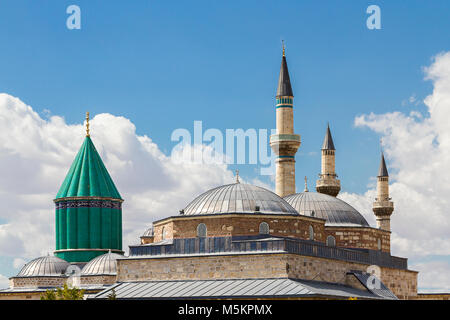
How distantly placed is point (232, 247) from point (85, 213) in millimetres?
20051

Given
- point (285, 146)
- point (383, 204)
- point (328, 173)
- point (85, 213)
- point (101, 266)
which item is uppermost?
point (285, 146)

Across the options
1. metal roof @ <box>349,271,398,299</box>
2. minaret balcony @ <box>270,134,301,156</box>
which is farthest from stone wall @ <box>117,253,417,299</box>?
minaret balcony @ <box>270,134,301,156</box>

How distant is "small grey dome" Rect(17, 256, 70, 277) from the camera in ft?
177

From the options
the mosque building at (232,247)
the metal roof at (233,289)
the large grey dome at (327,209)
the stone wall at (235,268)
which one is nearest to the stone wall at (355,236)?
the mosque building at (232,247)

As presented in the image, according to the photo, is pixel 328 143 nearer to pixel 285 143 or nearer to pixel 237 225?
pixel 285 143

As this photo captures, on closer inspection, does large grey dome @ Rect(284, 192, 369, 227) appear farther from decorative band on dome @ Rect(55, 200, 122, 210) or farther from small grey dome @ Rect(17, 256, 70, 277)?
small grey dome @ Rect(17, 256, 70, 277)

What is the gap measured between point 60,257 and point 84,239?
211 cm

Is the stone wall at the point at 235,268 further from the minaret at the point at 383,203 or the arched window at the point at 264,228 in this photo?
the minaret at the point at 383,203

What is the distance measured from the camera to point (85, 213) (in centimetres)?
5847

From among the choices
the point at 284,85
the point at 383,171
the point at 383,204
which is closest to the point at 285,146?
the point at 284,85

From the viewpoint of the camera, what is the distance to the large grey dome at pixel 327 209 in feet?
168

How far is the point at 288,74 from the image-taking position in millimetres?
57906
